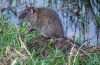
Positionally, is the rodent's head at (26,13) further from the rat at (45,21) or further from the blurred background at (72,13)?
the blurred background at (72,13)

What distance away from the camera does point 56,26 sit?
7.50 meters

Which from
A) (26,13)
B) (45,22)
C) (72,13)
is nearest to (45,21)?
(45,22)

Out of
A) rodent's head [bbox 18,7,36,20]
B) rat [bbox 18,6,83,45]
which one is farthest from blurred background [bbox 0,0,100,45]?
rat [bbox 18,6,83,45]

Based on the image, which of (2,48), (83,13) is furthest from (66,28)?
(2,48)

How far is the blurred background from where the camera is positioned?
28.6 feet

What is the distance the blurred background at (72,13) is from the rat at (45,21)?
414 mm

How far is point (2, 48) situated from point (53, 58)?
82 centimetres

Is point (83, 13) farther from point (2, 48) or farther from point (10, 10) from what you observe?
point (2, 48)

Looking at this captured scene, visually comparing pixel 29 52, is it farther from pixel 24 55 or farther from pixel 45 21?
pixel 45 21

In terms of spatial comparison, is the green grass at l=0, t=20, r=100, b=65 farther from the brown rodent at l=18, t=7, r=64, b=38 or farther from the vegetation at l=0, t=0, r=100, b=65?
the brown rodent at l=18, t=7, r=64, b=38

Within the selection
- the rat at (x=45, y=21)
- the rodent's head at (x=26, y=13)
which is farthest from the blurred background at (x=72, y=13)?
the rat at (x=45, y=21)

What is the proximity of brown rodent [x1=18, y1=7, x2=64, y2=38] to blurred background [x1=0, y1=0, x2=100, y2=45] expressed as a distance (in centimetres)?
45

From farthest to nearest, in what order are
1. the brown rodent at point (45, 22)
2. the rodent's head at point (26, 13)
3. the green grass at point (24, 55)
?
the rodent's head at point (26, 13), the brown rodent at point (45, 22), the green grass at point (24, 55)

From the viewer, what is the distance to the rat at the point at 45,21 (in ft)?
24.6
